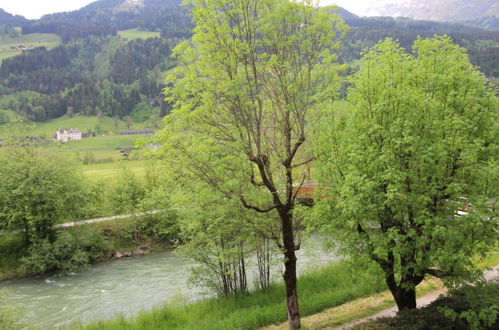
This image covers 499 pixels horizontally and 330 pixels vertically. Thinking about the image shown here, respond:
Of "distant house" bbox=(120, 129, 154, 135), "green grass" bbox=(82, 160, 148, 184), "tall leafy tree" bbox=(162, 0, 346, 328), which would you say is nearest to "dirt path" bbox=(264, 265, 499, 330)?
"tall leafy tree" bbox=(162, 0, 346, 328)

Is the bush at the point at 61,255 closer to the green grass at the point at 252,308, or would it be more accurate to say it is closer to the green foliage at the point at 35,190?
the green foliage at the point at 35,190

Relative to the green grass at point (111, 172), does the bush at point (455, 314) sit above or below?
above

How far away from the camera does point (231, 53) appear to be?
1209 cm

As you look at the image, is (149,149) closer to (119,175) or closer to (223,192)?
(223,192)

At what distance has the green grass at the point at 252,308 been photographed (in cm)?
1570

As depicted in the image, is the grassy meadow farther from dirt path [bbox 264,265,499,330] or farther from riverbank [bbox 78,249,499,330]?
dirt path [bbox 264,265,499,330]

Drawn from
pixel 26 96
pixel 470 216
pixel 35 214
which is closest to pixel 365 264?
pixel 470 216

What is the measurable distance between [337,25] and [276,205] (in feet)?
21.0

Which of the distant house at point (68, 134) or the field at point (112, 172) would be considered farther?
the distant house at point (68, 134)

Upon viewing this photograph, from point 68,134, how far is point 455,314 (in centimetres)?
16679

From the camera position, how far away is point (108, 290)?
27703mm

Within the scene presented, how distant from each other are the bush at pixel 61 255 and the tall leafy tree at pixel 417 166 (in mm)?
27435

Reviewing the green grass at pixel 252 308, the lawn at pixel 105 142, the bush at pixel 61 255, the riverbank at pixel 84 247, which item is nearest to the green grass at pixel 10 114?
the lawn at pixel 105 142

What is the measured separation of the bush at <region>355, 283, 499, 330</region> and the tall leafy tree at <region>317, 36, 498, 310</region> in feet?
2.29
